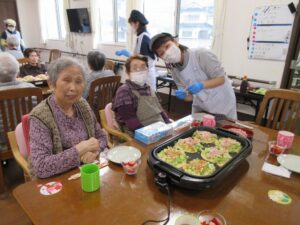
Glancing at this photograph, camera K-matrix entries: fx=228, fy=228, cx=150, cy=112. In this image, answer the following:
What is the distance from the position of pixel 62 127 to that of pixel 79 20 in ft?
18.0

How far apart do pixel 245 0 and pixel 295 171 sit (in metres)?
2.90

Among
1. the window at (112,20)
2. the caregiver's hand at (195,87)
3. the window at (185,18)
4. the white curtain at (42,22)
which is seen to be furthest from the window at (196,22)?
the white curtain at (42,22)

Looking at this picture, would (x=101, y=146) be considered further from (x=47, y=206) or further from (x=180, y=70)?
(x=180, y=70)

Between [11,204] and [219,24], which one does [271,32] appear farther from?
[11,204]

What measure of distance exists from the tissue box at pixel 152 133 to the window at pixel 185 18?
9.22ft

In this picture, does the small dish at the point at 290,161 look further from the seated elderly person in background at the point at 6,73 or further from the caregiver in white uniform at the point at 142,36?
the caregiver in white uniform at the point at 142,36

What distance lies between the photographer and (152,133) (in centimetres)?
133

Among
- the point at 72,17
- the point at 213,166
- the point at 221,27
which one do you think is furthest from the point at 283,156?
the point at 72,17

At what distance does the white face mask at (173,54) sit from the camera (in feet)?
5.65

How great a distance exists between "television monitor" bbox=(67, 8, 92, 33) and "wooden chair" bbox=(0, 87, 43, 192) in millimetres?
4428

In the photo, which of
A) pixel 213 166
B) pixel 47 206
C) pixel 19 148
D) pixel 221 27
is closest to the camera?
pixel 47 206

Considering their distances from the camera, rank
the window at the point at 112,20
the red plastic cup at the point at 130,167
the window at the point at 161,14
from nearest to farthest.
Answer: the red plastic cup at the point at 130,167 → the window at the point at 161,14 → the window at the point at 112,20

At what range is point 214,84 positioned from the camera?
5.76ft

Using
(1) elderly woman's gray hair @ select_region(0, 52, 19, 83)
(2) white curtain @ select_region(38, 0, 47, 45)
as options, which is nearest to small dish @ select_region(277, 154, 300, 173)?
(1) elderly woman's gray hair @ select_region(0, 52, 19, 83)
